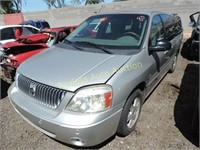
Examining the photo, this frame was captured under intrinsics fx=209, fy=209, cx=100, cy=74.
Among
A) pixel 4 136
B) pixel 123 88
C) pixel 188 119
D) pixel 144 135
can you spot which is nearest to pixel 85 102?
pixel 123 88

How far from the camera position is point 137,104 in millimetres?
3221

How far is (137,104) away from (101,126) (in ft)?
3.33

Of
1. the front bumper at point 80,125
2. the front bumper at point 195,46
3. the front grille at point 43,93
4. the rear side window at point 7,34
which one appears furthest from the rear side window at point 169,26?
the rear side window at point 7,34

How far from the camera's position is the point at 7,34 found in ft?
26.2

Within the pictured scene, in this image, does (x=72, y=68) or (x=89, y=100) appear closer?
(x=89, y=100)

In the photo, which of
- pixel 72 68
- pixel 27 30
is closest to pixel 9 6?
pixel 27 30

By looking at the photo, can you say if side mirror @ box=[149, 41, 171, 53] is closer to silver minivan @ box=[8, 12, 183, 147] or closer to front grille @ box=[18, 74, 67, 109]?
silver minivan @ box=[8, 12, 183, 147]

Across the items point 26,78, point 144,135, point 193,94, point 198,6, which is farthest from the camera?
point 198,6

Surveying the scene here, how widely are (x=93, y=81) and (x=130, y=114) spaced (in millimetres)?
933

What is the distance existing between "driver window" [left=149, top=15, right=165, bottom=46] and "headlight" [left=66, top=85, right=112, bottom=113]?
155 cm

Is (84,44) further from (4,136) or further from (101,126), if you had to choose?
(4,136)

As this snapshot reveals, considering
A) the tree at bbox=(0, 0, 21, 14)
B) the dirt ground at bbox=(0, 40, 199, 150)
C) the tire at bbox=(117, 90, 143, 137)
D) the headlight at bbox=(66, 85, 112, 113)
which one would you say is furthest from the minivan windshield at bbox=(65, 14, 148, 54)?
the tree at bbox=(0, 0, 21, 14)

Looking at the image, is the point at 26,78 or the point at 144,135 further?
the point at 144,135

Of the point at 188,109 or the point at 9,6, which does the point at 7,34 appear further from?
the point at 9,6
